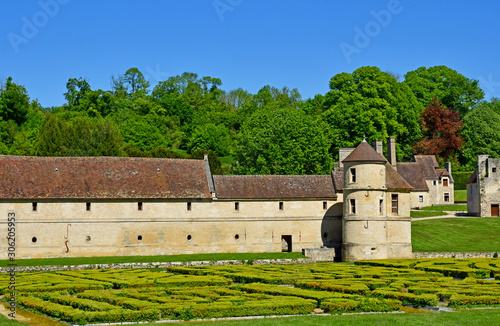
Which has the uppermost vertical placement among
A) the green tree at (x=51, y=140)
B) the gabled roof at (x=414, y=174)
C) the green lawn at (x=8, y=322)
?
the green tree at (x=51, y=140)

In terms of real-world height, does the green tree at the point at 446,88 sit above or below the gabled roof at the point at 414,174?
above

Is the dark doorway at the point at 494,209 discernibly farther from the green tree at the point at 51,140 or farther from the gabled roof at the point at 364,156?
the green tree at the point at 51,140

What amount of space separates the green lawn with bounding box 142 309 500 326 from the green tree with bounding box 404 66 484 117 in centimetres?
8047

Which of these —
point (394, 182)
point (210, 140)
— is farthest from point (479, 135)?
point (394, 182)

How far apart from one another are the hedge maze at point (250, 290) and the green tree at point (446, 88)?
63270 mm

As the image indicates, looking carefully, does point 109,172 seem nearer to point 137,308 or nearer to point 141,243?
point 141,243

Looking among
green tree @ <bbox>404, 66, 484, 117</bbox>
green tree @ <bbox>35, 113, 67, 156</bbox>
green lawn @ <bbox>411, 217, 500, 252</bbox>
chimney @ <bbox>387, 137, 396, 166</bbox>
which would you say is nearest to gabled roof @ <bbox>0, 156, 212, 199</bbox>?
→ green lawn @ <bbox>411, 217, 500, 252</bbox>

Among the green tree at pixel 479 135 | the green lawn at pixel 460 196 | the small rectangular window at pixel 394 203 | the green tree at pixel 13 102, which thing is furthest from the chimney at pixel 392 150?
the green tree at pixel 13 102

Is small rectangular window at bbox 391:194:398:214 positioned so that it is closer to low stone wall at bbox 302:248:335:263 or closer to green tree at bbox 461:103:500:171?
low stone wall at bbox 302:248:335:263

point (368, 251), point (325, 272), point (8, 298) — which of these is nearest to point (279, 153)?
point (368, 251)

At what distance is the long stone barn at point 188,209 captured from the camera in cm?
4981

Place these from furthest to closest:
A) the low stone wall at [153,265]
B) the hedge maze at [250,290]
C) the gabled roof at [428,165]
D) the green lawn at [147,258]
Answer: the gabled roof at [428,165] < the green lawn at [147,258] < the low stone wall at [153,265] < the hedge maze at [250,290]

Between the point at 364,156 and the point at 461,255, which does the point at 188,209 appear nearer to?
the point at 364,156

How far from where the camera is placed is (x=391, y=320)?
24375 mm
